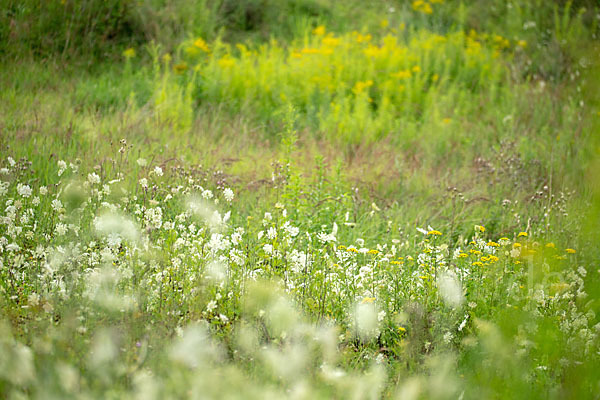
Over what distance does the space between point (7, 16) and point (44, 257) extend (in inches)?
230

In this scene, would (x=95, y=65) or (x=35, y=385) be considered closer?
(x=35, y=385)

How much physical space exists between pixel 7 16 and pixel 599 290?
792 cm

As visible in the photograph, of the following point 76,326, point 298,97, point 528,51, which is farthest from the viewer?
point 528,51

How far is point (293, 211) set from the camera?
4.43m

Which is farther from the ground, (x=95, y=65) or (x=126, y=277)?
(x=126, y=277)

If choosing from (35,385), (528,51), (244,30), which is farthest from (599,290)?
(244,30)

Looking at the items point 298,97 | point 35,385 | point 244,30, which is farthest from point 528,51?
point 35,385

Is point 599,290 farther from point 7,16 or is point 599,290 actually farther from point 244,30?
point 244,30

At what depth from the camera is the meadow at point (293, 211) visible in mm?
2131

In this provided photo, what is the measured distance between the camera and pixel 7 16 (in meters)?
7.37

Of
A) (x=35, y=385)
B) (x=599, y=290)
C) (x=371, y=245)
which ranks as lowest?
(x=371, y=245)

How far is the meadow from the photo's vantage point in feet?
6.99

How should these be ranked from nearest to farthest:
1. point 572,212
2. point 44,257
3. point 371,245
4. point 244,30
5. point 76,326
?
point 76,326 → point 44,257 → point 371,245 → point 572,212 → point 244,30

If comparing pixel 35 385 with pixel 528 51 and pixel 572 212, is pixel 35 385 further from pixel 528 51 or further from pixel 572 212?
pixel 528 51
